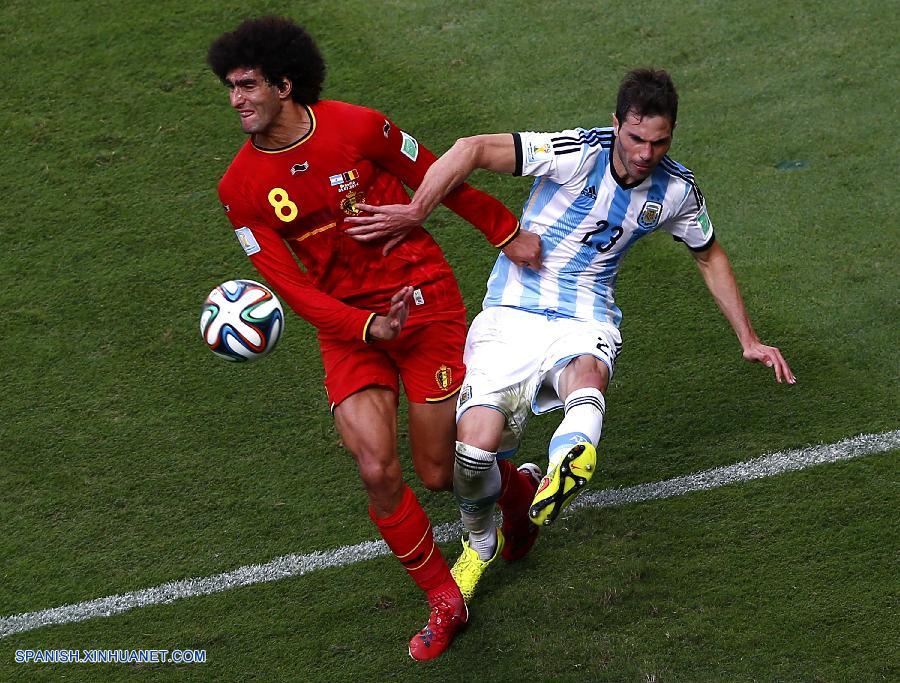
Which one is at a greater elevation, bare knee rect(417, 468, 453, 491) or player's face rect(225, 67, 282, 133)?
player's face rect(225, 67, 282, 133)

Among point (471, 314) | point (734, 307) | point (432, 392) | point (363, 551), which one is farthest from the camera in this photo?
point (471, 314)

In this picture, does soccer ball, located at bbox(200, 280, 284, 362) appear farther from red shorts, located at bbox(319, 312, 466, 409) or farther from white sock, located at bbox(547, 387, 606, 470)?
white sock, located at bbox(547, 387, 606, 470)

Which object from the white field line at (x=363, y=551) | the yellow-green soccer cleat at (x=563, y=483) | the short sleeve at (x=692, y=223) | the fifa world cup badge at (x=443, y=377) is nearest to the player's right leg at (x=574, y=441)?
the yellow-green soccer cleat at (x=563, y=483)

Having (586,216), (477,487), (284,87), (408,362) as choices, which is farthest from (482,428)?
(284,87)

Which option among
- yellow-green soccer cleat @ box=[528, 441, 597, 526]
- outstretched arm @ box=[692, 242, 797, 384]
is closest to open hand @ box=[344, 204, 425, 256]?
yellow-green soccer cleat @ box=[528, 441, 597, 526]

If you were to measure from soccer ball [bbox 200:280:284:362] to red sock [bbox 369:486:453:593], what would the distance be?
85cm

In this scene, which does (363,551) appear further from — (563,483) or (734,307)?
(734,307)

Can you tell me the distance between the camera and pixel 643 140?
489 cm

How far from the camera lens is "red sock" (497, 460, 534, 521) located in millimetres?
5441

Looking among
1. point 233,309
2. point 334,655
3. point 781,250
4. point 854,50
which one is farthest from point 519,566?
point 854,50

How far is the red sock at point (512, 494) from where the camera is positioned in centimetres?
544

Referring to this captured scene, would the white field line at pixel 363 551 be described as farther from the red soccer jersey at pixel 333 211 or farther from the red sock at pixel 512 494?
the red soccer jersey at pixel 333 211

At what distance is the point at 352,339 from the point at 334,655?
1.28 m

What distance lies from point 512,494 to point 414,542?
0.68 m
